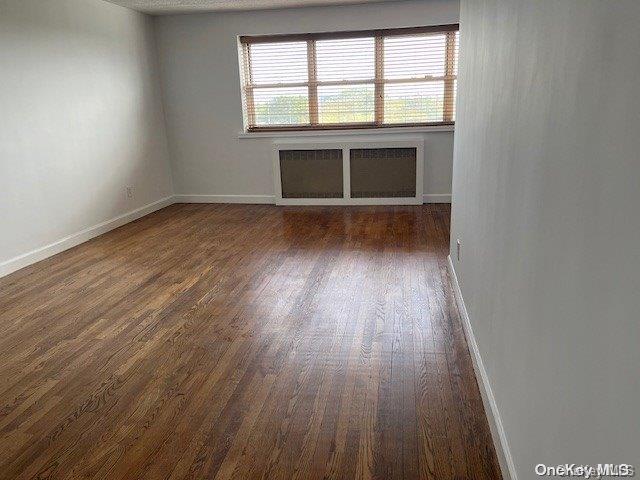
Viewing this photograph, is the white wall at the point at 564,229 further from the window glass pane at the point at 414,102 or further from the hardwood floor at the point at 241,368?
the window glass pane at the point at 414,102

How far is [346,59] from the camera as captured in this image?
18.8 ft

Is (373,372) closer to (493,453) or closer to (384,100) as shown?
(493,453)

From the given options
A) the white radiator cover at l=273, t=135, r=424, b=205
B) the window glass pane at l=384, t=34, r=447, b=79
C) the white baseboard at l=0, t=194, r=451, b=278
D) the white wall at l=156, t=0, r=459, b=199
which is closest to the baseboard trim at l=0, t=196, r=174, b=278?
the white baseboard at l=0, t=194, r=451, b=278

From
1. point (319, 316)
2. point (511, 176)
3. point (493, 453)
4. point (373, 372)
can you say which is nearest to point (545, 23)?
point (511, 176)

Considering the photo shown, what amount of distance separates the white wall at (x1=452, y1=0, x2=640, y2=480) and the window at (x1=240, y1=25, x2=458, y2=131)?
384cm

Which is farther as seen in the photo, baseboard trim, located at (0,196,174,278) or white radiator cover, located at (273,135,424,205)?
white radiator cover, located at (273,135,424,205)

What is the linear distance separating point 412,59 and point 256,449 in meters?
4.96

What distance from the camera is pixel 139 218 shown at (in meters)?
5.72

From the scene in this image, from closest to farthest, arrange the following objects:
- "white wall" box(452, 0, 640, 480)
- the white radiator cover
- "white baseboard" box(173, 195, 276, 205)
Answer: "white wall" box(452, 0, 640, 480), the white radiator cover, "white baseboard" box(173, 195, 276, 205)

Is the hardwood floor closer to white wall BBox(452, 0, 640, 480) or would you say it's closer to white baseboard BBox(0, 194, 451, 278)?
white baseboard BBox(0, 194, 451, 278)

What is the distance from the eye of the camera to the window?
5.57m

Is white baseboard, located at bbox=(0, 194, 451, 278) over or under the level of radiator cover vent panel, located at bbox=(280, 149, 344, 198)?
under

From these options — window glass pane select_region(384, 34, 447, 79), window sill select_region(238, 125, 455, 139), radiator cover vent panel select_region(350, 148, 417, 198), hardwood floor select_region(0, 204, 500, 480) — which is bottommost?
hardwood floor select_region(0, 204, 500, 480)

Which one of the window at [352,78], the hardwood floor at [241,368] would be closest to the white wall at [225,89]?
the window at [352,78]
